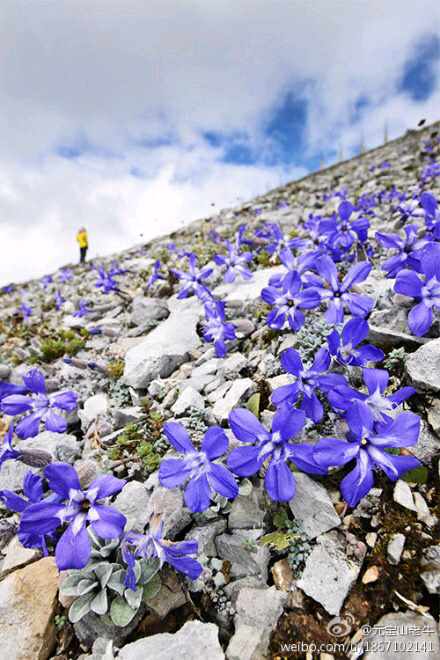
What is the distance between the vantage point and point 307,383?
2.49 m

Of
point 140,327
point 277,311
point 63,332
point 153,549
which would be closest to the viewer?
point 153,549

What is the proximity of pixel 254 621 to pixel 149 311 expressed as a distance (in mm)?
4314

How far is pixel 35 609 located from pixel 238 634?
1.34 metres

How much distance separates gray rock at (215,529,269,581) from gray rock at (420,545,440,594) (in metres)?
0.88

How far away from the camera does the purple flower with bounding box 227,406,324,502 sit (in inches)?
83.4

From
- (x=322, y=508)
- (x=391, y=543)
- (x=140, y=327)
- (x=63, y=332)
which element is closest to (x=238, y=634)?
(x=322, y=508)

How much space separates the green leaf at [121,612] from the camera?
2.14 m

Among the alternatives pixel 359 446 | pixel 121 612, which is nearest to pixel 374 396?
pixel 359 446

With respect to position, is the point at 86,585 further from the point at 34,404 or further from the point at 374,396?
the point at 374,396

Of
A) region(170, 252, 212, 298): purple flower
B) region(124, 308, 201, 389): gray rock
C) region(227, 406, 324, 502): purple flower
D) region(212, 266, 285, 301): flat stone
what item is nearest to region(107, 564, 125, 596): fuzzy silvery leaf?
region(227, 406, 324, 502): purple flower

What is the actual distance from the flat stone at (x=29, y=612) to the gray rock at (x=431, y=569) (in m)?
2.27

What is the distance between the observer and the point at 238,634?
1.98m

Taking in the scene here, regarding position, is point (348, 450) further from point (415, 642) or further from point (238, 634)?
point (238, 634)

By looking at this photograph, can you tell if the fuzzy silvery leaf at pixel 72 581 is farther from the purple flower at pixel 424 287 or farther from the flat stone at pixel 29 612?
the purple flower at pixel 424 287
